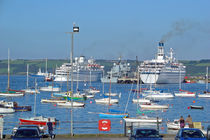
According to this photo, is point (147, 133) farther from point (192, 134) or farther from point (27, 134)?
point (27, 134)

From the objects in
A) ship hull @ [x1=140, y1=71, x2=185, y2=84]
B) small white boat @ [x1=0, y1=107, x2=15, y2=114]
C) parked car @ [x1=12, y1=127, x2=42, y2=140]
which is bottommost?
small white boat @ [x1=0, y1=107, x2=15, y2=114]

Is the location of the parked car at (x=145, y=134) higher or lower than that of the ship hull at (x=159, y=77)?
lower

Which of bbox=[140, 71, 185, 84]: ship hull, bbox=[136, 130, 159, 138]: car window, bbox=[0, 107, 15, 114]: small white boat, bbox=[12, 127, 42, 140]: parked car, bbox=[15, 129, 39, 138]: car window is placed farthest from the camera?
bbox=[140, 71, 185, 84]: ship hull

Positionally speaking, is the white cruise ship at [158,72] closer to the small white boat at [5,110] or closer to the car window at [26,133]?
the small white boat at [5,110]

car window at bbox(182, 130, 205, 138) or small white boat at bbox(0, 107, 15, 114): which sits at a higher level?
car window at bbox(182, 130, 205, 138)

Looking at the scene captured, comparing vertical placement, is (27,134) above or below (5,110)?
above

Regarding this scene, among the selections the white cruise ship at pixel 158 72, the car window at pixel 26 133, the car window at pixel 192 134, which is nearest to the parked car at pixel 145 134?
the car window at pixel 192 134

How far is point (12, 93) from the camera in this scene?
110188 mm

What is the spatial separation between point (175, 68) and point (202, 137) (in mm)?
179147

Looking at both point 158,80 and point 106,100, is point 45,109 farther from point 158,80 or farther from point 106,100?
point 158,80

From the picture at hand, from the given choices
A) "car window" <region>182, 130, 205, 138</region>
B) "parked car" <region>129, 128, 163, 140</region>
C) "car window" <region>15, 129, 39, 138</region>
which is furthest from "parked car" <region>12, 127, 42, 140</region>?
"car window" <region>182, 130, 205, 138</region>

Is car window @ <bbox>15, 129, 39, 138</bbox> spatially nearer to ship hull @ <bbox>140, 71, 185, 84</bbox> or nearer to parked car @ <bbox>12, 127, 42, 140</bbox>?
parked car @ <bbox>12, 127, 42, 140</bbox>

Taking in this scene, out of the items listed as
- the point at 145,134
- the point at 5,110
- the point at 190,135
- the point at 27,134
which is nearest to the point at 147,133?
Answer: the point at 145,134

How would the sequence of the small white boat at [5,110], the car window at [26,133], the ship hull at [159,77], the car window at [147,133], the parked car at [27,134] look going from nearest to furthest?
the parked car at [27,134] < the car window at [26,133] < the car window at [147,133] < the small white boat at [5,110] < the ship hull at [159,77]
